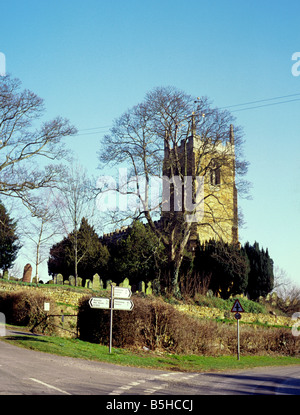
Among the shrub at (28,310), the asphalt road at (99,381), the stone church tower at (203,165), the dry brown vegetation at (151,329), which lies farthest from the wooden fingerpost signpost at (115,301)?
the stone church tower at (203,165)

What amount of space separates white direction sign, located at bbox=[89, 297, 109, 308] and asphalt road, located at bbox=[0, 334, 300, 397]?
2560mm

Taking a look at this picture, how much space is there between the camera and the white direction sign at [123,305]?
17.0m

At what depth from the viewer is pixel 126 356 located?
1609cm

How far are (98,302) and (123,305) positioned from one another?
0.95 meters

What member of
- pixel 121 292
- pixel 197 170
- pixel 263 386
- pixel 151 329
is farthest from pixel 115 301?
pixel 197 170

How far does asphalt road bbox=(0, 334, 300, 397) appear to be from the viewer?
9.05 m

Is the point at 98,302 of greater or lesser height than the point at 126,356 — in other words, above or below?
above

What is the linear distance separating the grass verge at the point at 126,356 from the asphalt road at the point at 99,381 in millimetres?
807

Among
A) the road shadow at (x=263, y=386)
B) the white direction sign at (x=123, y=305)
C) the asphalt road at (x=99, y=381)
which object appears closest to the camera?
the asphalt road at (x=99, y=381)

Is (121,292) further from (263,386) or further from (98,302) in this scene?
(263,386)

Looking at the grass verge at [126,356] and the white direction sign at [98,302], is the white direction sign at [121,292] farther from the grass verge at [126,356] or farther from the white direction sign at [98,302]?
the grass verge at [126,356]
